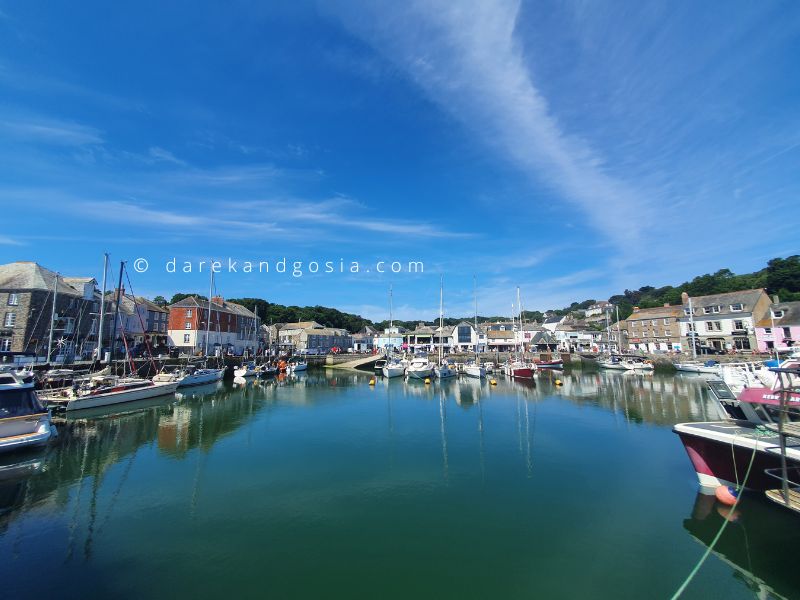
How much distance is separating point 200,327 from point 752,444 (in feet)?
225

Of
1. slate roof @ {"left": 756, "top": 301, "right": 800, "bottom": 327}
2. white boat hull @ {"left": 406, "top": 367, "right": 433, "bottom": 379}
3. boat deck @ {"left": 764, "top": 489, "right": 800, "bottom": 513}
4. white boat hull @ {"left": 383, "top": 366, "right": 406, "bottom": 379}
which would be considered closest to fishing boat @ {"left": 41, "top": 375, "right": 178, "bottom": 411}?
white boat hull @ {"left": 383, "top": 366, "right": 406, "bottom": 379}

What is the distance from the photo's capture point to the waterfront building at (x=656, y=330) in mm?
70688

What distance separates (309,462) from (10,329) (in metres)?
42.0

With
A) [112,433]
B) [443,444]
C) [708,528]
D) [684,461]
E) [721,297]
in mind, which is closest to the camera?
[708,528]

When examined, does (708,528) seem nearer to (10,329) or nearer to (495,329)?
(10,329)

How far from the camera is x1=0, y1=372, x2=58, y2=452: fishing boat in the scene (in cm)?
1728

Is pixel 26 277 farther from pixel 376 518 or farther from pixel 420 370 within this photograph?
pixel 376 518

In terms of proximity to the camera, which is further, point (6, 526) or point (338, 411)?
point (338, 411)

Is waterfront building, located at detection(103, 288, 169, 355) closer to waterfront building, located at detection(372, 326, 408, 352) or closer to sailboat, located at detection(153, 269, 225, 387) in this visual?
sailboat, located at detection(153, 269, 225, 387)

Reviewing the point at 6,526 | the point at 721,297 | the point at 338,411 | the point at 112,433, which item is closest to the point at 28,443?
the point at 112,433

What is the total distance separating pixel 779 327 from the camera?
54750 mm

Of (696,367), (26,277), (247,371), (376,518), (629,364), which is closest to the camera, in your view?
(376,518)

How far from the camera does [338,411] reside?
31188mm

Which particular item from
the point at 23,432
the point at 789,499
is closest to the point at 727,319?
the point at 789,499
